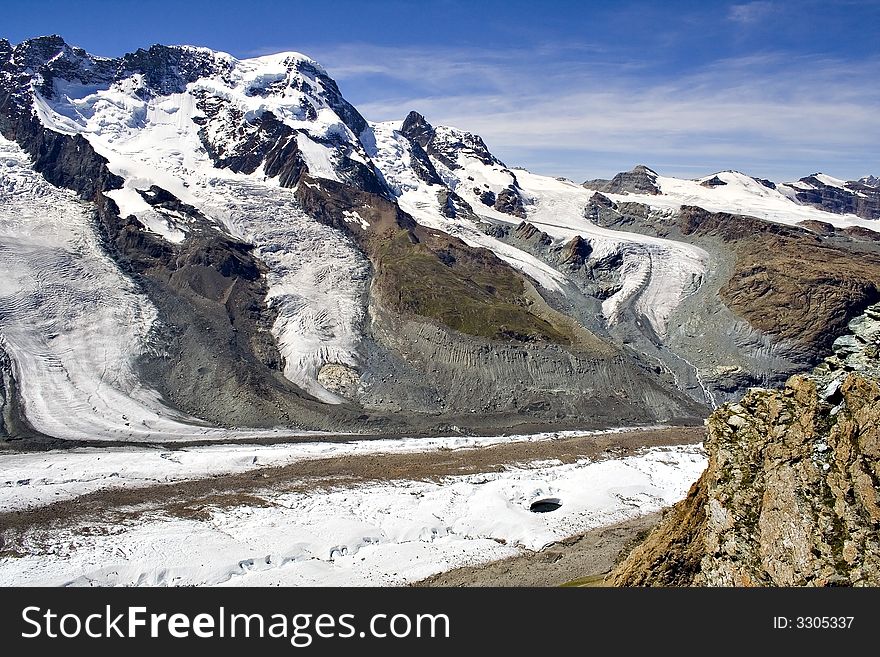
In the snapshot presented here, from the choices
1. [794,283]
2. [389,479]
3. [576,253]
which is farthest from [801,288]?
[389,479]

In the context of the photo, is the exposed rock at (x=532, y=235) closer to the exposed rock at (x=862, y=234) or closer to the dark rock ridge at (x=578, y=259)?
the dark rock ridge at (x=578, y=259)

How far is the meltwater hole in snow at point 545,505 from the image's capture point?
4094 centimetres

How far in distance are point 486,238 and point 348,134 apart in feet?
155

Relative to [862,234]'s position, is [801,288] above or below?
below

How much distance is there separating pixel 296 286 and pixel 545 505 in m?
71.3

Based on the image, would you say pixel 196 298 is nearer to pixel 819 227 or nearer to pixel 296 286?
pixel 296 286

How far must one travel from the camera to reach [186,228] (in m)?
112

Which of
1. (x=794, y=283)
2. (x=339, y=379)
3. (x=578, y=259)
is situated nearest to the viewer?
(x=339, y=379)

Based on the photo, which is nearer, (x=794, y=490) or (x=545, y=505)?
(x=794, y=490)

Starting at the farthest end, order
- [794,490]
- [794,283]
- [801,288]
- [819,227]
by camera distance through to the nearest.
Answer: [819,227]
[794,283]
[801,288]
[794,490]

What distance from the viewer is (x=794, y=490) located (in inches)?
596

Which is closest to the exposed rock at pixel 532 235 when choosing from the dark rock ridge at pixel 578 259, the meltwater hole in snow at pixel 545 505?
the dark rock ridge at pixel 578 259

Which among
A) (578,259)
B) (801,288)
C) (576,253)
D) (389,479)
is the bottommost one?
(389,479)
